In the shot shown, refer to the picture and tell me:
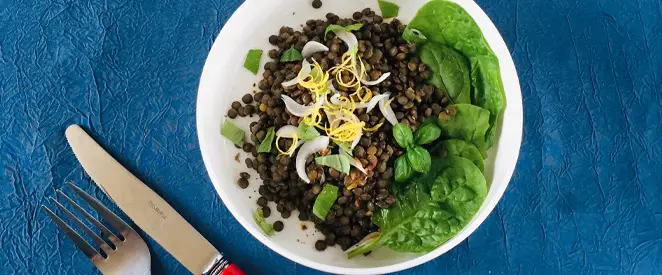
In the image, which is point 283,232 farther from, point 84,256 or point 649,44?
point 649,44

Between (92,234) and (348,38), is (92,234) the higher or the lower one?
the lower one

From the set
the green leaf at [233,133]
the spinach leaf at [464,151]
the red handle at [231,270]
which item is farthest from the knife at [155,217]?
the spinach leaf at [464,151]

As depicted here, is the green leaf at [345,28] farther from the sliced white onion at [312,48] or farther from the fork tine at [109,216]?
the fork tine at [109,216]

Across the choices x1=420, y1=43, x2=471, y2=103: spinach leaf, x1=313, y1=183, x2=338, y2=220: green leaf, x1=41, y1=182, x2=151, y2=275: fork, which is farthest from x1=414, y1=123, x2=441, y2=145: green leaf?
x1=41, y1=182, x2=151, y2=275: fork

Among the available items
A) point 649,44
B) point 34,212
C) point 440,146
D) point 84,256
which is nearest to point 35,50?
point 34,212

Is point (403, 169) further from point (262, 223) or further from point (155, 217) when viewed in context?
point (155, 217)

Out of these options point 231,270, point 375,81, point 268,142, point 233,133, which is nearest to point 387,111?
point 375,81
